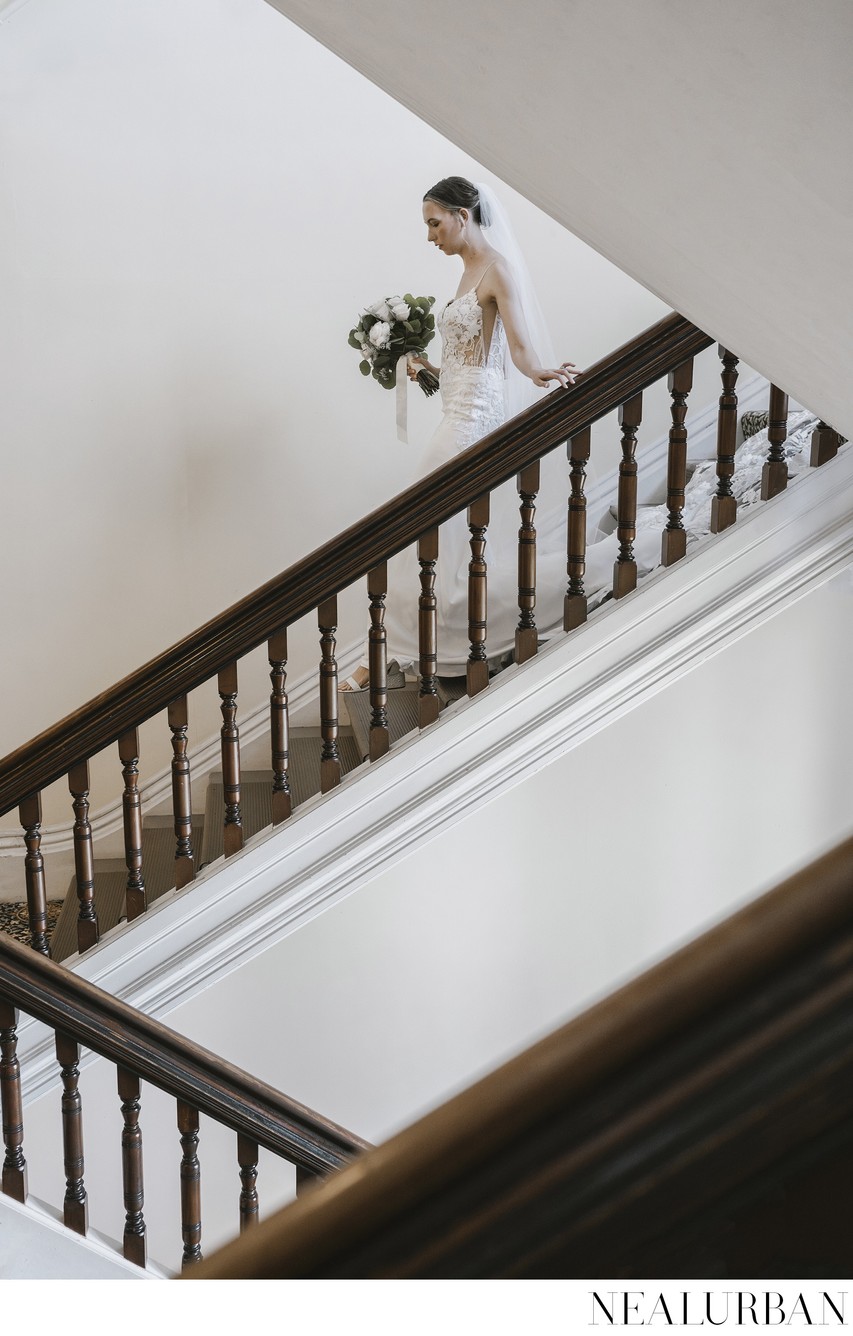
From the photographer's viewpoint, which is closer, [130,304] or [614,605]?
[614,605]

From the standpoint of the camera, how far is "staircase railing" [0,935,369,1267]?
235 centimetres

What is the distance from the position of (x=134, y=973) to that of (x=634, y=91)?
264 cm

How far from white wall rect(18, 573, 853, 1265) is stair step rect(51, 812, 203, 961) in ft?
1.94

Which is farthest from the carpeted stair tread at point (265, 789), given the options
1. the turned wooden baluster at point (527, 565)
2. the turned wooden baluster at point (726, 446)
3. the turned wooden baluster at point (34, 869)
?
the turned wooden baluster at point (726, 446)

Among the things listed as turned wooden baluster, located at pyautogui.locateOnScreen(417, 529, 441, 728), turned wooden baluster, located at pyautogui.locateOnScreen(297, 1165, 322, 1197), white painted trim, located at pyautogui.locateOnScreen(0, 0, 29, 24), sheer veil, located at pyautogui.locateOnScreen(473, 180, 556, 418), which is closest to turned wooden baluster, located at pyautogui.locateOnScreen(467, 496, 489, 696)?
turned wooden baluster, located at pyautogui.locateOnScreen(417, 529, 441, 728)

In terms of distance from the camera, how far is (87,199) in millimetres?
4707

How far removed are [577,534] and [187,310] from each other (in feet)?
8.89

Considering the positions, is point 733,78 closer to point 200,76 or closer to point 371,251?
point 371,251

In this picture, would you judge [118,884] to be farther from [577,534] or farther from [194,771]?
[577,534]

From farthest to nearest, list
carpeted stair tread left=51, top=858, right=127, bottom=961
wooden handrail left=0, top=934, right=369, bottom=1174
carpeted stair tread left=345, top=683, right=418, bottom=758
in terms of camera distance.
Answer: carpeted stair tread left=51, top=858, right=127, bottom=961, carpeted stair tread left=345, top=683, right=418, bottom=758, wooden handrail left=0, top=934, right=369, bottom=1174

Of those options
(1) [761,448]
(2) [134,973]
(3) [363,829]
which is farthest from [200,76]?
(2) [134,973]

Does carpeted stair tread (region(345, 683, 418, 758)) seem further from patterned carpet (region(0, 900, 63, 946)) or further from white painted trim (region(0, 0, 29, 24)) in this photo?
white painted trim (region(0, 0, 29, 24))

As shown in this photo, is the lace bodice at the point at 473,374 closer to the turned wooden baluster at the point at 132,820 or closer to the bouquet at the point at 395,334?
the bouquet at the point at 395,334
